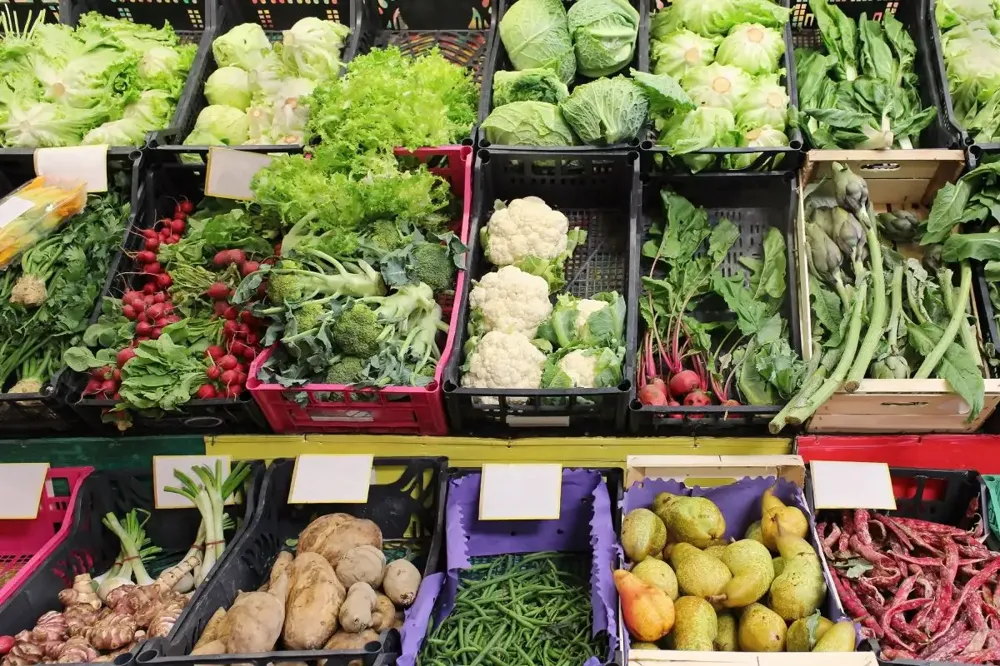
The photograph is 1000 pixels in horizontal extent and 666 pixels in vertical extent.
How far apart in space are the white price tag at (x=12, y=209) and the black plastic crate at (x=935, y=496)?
8.87 feet

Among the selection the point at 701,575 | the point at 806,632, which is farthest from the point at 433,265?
the point at 806,632

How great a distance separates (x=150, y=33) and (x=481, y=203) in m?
1.92

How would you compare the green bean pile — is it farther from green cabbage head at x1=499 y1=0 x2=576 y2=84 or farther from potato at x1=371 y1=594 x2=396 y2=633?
green cabbage head at x1=499 y1=0 x2=576 y2=84

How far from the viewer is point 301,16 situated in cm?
344

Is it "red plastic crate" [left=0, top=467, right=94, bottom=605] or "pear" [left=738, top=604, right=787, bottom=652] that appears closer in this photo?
"pear" [left=738, top=604, right=787, bottom=652]

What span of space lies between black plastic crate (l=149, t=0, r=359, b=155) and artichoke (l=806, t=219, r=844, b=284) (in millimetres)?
1977

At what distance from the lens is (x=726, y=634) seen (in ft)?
5.74

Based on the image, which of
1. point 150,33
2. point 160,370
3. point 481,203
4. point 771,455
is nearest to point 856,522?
point 771,455

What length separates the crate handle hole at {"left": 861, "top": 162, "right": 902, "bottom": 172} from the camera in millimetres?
2453

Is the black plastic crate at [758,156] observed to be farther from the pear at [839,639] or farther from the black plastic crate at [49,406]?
the black plastic crate at [49,406]

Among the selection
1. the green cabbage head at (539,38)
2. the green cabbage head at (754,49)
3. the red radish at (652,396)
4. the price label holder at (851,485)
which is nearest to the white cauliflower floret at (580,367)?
the red radish at (652,396)

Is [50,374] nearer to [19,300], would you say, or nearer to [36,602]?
[19,300]

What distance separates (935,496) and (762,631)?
0.77 meters

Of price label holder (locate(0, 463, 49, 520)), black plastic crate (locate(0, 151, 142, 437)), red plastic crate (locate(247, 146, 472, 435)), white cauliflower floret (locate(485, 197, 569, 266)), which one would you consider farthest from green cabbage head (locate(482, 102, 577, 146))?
price label holder (locate(0, 463, 49, 520))
